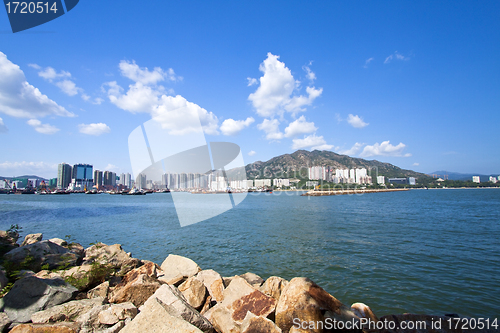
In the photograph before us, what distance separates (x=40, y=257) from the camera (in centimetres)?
850

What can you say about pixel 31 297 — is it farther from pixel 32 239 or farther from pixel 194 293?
pixel 32 239

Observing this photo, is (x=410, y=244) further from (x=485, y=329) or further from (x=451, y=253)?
(x=485, y=329)

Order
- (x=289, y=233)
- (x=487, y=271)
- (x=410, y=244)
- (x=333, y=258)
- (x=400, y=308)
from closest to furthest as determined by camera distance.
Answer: (x=400, y=308) → (x=487, y=271) → (x=333, y=258) → (x=410, y=244) → (x=289, y=233)

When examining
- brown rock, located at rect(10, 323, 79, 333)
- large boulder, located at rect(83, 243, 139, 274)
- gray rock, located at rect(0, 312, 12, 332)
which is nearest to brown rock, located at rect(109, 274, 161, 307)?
brown rock, located at rect(10, 323, 79, 333)

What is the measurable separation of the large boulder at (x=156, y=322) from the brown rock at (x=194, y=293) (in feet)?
7.59

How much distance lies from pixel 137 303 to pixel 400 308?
7.58m

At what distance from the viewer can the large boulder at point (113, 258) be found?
894cm

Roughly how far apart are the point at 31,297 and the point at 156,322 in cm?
367

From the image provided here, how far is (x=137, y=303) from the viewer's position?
19.2ft

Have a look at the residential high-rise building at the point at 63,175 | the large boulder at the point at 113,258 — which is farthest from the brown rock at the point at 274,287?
the residential high-rise building at the point at 63,175

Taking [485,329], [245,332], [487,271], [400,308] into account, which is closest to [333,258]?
[400,308]

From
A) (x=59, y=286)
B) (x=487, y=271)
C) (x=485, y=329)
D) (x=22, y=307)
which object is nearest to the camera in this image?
(x=485, y=329)

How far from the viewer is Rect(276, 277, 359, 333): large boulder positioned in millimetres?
4484

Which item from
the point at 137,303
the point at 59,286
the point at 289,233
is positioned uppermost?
the point at 59,286
